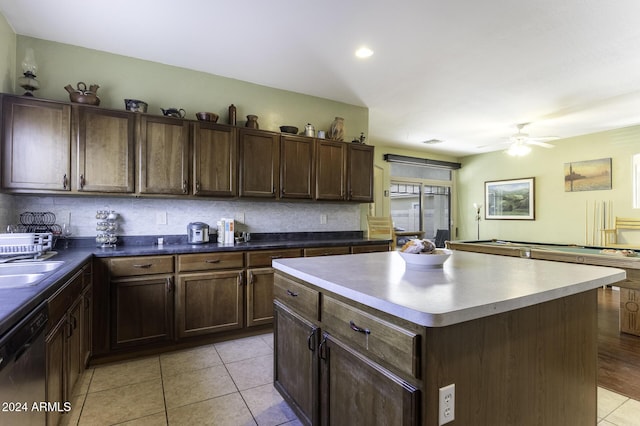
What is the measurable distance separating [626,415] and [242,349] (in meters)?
2.73

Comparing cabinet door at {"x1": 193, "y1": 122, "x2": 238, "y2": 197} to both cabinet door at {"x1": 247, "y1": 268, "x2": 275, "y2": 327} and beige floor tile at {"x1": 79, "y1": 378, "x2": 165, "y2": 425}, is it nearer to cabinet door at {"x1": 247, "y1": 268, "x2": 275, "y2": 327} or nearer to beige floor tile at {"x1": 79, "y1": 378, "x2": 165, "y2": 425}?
cabinet door at {"x1": 247, "y1": 268, "x2": 275, "y2": 327}

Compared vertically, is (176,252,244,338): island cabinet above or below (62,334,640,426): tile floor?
above

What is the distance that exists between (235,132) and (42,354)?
2466 millimetres

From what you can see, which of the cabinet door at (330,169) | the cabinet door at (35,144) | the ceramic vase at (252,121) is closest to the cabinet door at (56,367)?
the cabinet door at (35,144)

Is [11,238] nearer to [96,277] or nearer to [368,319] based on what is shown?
[96,277]

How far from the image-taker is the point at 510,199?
6840mm

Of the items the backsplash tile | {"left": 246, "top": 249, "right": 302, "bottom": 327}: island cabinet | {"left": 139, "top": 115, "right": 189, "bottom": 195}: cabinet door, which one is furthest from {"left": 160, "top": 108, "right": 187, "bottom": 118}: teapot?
{"left": 246, "top": 249, "right": 302, "bottom": 327}: island cabinet

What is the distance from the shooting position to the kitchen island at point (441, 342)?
3.24ft

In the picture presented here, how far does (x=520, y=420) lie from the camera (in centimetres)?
121

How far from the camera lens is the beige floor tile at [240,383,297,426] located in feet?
6.07

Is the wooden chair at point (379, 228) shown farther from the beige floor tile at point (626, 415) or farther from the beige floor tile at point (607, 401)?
the beige floor tile at point (626, 415)

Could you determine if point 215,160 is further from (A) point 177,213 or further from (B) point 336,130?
(B) point 336,130

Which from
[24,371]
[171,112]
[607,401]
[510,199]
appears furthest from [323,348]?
[510,199]

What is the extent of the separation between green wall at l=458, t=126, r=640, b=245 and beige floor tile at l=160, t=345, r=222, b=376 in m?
6.39
